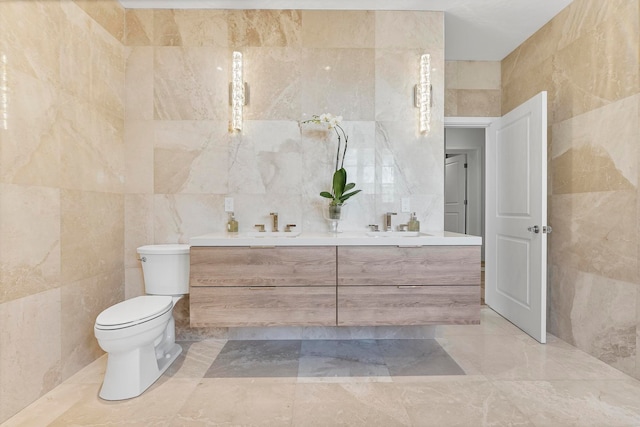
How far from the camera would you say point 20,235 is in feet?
4.89

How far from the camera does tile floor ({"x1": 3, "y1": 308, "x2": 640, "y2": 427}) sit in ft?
4.68

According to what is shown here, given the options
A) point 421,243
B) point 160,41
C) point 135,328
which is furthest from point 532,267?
point 160,41

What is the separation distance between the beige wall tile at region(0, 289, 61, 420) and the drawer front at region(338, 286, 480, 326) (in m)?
1.56

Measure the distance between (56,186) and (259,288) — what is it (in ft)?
4.10

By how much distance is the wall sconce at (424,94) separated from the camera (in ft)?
7.28

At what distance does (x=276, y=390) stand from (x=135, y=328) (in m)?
0.80

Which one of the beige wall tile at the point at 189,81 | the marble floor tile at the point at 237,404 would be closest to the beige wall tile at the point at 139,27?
the beige wall tile at the point at 189,81

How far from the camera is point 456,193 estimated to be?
17.9 ft

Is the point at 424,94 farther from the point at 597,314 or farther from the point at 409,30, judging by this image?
the point at 597,314

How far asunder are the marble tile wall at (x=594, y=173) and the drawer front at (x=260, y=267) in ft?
5.68

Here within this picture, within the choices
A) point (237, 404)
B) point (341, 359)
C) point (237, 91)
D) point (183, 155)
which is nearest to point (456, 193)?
point (341, 359)

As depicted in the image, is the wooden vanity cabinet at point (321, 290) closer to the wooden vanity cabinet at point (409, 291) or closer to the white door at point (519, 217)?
the wooden vanity cabinet at point (409, 291)

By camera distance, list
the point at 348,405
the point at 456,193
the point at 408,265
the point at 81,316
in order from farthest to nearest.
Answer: the point at 456,193 < the point at 81,316 < the point at 408,265 < the point at 348,405

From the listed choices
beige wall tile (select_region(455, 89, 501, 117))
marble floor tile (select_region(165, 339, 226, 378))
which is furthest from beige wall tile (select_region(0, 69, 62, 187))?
beige wall tile (select_region(455, 89, 501, 117))
